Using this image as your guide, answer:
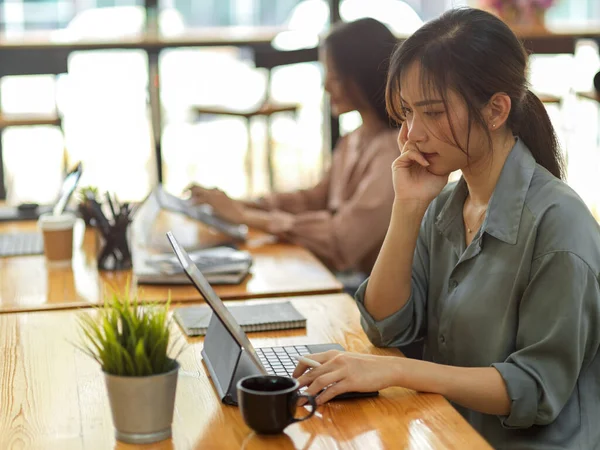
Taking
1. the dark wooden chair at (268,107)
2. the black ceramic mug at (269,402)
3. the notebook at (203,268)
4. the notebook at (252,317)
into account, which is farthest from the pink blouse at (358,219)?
the dark wooden chair at (268,107)

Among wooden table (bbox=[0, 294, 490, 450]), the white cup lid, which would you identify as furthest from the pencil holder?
wooden table (bbox=[0, 294, 490, 450])

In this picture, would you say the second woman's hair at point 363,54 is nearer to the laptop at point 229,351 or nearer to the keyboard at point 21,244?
the keyboard at point 21,244

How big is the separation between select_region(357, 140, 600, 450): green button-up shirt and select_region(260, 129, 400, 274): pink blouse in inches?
37.3

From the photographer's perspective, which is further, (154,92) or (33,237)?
(154,92)

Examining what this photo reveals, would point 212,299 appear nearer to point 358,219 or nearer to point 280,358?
point 280,358

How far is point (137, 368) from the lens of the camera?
1.12 meters

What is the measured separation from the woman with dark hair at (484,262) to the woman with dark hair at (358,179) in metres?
0.91

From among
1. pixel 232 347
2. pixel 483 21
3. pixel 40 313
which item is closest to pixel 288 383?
pixel 232 347

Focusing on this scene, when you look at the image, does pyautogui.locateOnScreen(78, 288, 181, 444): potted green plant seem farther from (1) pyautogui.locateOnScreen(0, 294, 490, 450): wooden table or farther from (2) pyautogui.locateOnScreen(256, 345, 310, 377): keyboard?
(2) pyautogui.locateOnScreen(256, 345, 310, 377): keyboard

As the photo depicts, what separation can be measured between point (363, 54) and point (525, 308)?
1.40m

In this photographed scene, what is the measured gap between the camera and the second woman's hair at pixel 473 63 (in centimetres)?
143

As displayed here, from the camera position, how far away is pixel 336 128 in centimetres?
527

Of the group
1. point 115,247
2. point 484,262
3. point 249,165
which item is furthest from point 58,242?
point 249,165

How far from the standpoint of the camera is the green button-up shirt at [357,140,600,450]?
1.33 meters
